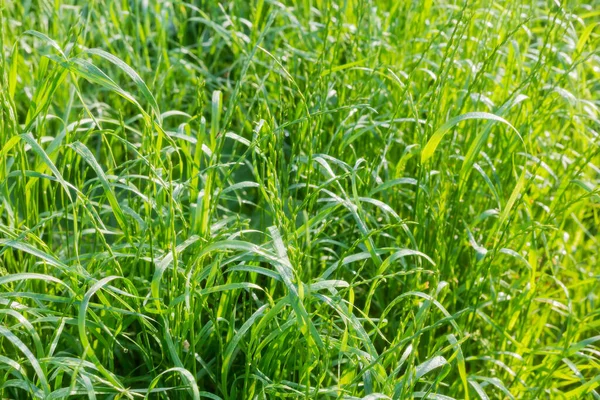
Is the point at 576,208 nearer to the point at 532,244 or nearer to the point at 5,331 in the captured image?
the point at 532,244

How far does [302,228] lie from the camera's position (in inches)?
51.9

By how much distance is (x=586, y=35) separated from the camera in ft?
6.38

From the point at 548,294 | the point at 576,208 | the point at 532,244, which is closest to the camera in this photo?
the point at 532,244

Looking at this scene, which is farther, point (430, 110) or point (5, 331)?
point (430, 110)

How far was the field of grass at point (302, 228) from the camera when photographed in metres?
1.27

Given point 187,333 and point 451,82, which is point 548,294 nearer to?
point 451,82

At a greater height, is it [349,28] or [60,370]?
[349,28]

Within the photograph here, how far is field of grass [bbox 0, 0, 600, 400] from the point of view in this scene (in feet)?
4.16

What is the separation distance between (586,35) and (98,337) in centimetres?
132

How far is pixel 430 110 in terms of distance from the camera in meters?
1.48

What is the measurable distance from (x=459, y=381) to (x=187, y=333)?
1.65 feet

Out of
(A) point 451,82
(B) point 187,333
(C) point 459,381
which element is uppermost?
(A) point 451,82

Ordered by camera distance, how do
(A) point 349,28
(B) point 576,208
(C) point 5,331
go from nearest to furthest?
(C) point 5,331
(B) point 576,208
(A) point 349,28

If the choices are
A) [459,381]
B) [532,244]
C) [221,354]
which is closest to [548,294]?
[532,244]
